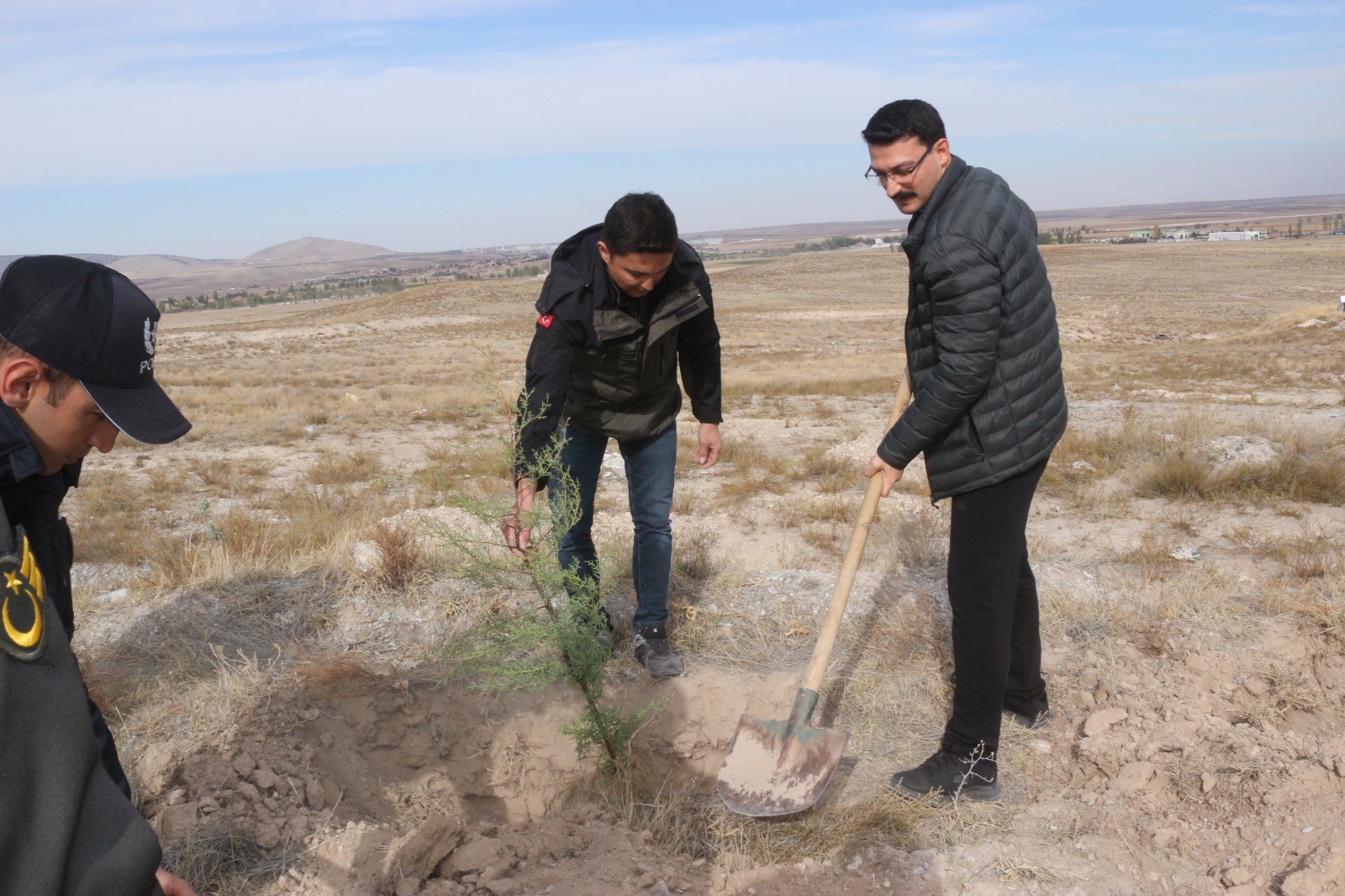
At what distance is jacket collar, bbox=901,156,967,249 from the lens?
103 inches

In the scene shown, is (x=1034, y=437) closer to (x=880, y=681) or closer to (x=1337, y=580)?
(x=880, y=681)

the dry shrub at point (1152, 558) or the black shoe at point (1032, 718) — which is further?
the dry shrub at point (1152, 558)

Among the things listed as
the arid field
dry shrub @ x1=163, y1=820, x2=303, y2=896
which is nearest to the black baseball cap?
the arid field

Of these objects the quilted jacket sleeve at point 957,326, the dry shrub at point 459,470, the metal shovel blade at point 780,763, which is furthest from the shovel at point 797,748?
the dry shrub at point 459,470

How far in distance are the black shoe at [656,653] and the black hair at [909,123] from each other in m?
2.13

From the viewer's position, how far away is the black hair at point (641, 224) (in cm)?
289

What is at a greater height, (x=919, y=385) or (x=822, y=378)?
(x=919, y=385)

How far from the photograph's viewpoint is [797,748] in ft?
9.44

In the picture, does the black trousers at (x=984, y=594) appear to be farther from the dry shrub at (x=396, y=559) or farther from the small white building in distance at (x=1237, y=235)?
the small white building in distance at (x=1237, y=235)

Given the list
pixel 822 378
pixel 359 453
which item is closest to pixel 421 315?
pixel 822 378

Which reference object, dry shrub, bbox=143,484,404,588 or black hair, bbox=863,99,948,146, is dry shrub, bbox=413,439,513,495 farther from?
black hair, bbox=863,99,948,146

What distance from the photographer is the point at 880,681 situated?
3578mm

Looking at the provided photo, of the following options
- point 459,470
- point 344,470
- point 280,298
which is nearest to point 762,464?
point 459,470

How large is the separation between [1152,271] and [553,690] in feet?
203
